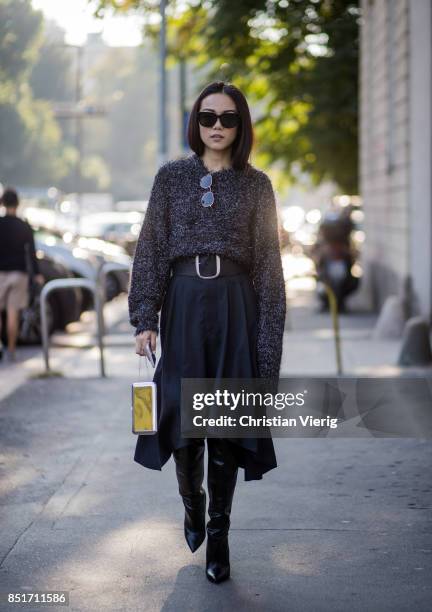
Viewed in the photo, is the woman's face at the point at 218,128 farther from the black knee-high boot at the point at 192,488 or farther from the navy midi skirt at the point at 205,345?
the black knee-high boot at the point at 192,488

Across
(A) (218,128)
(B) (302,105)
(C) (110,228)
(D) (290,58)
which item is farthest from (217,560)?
(C) (110,228)

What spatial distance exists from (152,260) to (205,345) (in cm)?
37

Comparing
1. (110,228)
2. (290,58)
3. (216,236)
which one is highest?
(290,58)

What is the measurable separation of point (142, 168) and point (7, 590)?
132 metres

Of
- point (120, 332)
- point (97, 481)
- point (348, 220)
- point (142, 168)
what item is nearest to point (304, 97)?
point (348, 220)

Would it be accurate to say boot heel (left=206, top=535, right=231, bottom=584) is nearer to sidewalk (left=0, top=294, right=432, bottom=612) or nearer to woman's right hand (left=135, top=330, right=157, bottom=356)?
sidewalk (left=0, top=294, right=432, bottom=612)

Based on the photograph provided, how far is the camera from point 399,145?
1536cm

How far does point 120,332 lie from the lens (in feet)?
51.3

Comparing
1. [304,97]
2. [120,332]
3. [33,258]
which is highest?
[304,97]

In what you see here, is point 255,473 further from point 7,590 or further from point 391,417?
point 391,417

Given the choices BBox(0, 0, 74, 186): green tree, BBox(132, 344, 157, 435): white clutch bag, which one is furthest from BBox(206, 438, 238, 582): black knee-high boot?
BBox(0, 0, 74, 186): green tree

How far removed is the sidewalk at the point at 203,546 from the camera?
14.8 ft

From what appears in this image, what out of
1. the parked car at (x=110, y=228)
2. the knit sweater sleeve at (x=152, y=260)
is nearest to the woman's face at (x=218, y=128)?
the knit sweater sleeve at (x=152, y=260)

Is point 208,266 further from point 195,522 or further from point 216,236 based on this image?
point 195,522
